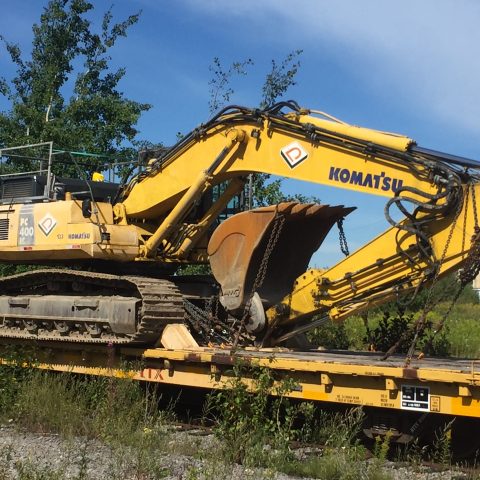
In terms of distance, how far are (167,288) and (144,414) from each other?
2036 millimetres

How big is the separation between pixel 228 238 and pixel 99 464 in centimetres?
372

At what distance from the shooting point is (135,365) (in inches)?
371

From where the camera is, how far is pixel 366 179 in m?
8.38

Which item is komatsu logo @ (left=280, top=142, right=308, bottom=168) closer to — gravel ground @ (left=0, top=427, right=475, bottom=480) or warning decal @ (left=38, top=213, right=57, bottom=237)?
gravel ground @ (left=0, top=427, right=475, bottom=480)

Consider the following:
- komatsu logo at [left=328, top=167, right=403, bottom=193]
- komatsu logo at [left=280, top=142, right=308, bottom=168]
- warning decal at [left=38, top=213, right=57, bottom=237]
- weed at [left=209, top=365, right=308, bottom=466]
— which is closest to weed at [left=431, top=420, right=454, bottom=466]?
weed at [left=209, top=365, right=308, bottom=466]

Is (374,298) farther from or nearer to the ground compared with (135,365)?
farther from the ground

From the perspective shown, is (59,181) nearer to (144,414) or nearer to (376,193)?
(144,414)

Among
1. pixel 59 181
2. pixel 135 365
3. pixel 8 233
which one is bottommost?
pixel 135 365

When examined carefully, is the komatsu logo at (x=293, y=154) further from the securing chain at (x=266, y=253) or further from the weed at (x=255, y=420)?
the weed at (x=255, y=420)

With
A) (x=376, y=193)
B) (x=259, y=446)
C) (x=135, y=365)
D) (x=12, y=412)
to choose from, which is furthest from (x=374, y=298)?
(x=12, y=412)

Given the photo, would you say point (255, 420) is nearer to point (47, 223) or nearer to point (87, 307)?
point (87, 307)

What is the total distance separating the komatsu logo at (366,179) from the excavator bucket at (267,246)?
0.92 meters

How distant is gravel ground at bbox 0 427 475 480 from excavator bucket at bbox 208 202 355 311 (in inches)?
86.6

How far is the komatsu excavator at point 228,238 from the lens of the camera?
8.02m
